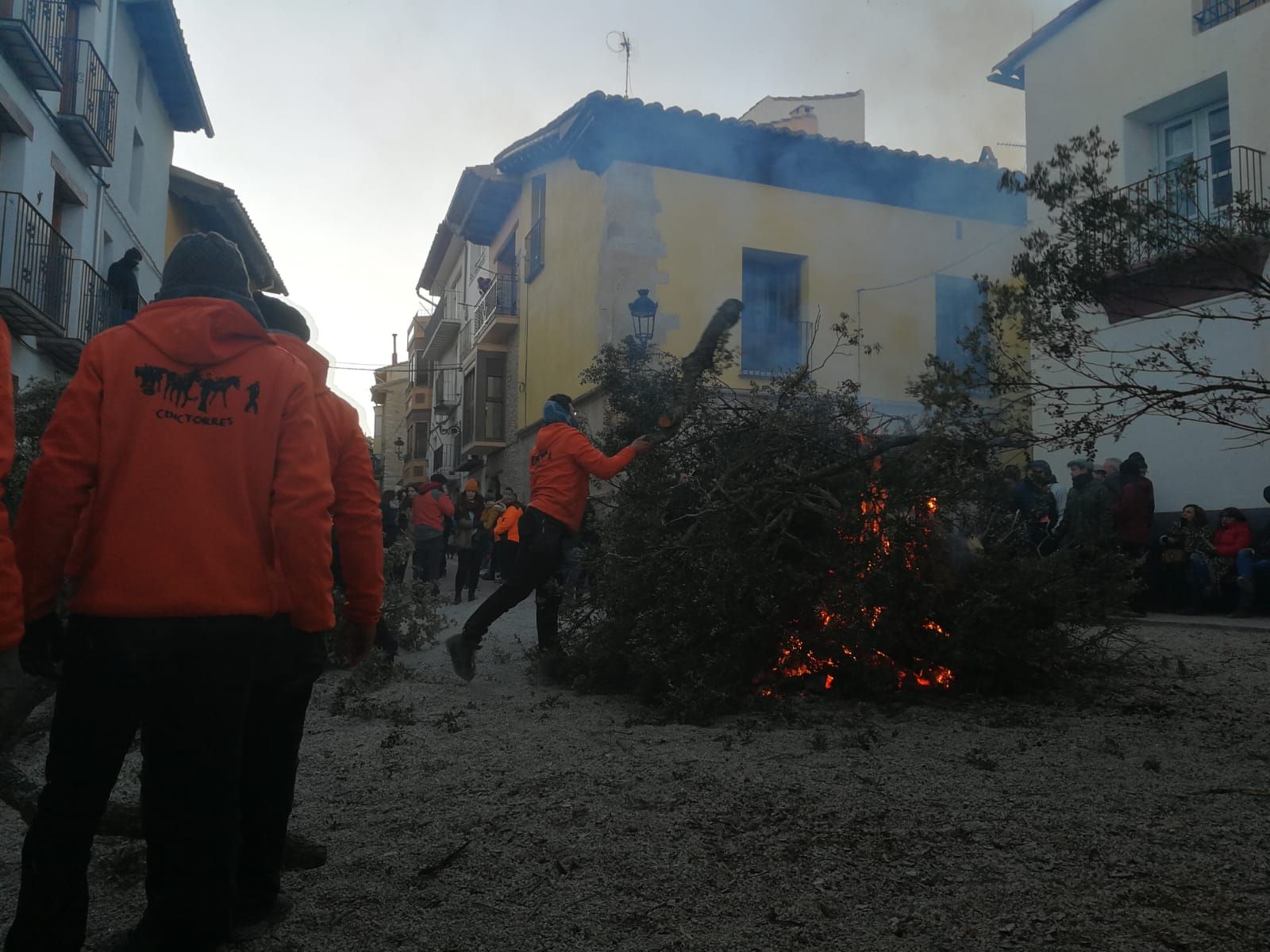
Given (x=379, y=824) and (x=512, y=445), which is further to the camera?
(x=512, y=445)

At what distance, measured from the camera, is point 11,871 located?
3.03 meters

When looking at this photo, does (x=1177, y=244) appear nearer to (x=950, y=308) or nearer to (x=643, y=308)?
(x=643, y=308)

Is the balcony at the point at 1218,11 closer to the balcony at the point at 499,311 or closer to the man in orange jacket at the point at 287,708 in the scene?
the man in orange jacket at the point at 287,708

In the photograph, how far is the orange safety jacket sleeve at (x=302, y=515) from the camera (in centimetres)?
217

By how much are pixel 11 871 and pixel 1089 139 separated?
4693 millimetres

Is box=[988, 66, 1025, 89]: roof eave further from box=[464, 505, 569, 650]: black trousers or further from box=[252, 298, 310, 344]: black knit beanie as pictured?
box=[252, 298, 310, 344]: black knit beanie

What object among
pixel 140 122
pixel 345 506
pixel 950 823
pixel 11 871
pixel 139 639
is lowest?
pixel 11 871

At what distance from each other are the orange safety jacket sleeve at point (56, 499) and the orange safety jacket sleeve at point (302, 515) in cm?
37

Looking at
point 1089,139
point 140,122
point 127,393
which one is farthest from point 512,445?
point 127,393

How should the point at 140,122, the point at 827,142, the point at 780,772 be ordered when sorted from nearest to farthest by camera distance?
the point at 780,772
the point at 827,142
the point at 140,122

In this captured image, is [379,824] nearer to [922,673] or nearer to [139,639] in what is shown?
[139,639]

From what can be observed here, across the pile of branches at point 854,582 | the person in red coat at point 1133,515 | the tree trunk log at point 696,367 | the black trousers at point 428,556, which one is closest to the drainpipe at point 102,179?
the black trousers at point 428,556

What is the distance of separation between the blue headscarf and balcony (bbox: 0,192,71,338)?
8693 millimetres

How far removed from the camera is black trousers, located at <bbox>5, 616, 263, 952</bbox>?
6.49 feet
